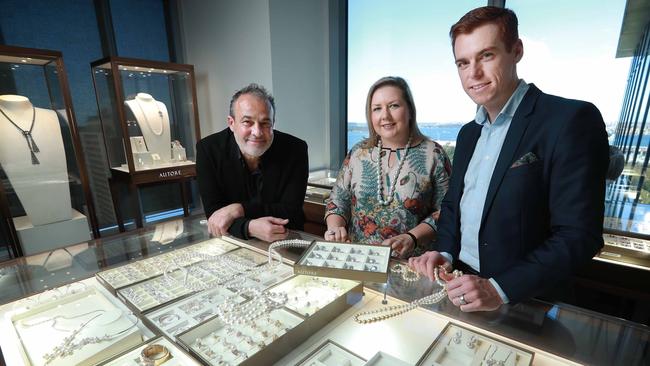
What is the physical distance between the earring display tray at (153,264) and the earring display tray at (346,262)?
1.94ft

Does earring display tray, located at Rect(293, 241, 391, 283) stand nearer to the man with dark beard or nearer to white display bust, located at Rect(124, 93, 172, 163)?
the man with dark beard

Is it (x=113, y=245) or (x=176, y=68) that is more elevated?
(x=176, y=68)

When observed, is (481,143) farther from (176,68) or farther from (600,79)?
(176,68)

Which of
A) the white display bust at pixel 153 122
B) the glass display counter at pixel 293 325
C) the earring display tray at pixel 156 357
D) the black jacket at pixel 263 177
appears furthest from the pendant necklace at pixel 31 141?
the earring display tray at pixel 156 357

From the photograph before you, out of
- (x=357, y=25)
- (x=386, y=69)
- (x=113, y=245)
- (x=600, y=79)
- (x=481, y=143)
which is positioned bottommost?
(x=113, y=245)

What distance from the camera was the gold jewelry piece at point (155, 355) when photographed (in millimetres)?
801

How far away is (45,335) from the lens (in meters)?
0.94

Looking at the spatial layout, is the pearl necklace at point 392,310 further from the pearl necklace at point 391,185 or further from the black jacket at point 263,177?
the black jacket at point 263,177

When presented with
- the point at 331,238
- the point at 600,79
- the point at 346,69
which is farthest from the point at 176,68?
the point at 600,79

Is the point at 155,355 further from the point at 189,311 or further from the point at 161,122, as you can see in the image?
the point at 161,122

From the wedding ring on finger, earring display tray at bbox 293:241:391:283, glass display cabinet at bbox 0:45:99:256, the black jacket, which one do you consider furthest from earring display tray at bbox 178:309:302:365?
glass display cabinet at bbox 0:45:99:256

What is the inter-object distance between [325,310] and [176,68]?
4016 millimetres

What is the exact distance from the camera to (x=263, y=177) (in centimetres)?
211

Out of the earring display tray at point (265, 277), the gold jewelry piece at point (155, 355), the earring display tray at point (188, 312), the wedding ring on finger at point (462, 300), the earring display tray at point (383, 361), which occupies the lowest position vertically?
the earring display tray at point (265, 277)
